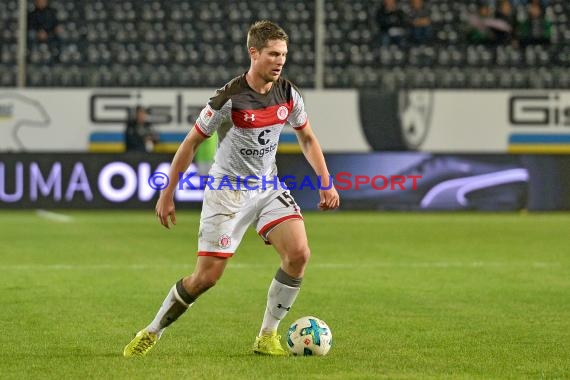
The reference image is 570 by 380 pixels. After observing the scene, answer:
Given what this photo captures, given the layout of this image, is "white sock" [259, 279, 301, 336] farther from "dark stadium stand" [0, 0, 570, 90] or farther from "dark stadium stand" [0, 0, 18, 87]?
"dark stadium stand" [0, 0, 18, 87]

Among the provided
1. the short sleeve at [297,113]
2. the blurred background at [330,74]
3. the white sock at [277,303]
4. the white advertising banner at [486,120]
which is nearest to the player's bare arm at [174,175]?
the short sleeve at [297,113]

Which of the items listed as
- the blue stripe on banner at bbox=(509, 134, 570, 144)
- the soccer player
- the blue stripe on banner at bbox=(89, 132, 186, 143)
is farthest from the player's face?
the blue stripe on banner at bbox=(509, 134, 570, 144)

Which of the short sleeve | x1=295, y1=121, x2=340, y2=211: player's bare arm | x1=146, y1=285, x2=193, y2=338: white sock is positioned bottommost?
x1=146, y1=285, x2=193, y2=338: white sock

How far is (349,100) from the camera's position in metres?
24.4

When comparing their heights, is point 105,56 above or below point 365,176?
above

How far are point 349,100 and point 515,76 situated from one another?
3.44 metres

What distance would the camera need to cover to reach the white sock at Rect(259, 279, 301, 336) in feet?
23.3

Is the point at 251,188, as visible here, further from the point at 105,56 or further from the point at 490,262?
the point at 105,56

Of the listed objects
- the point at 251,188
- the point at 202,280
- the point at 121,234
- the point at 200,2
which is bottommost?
the point at 121,234

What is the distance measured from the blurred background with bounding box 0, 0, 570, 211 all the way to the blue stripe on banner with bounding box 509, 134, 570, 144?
41mm

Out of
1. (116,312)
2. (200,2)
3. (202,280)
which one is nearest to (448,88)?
(200,2)

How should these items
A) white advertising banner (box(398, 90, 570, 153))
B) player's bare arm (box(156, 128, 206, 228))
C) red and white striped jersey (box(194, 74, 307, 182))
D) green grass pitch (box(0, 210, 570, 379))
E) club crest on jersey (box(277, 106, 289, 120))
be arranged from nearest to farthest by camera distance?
green grass pitch (box(0, 210, 570, 379)) < player's bare arm (box(156, 128, 206, 228)) < red and white striped jersey (box(194, 74, 307, 182)) < club crest on jersey (box(277, 106, 289, 120)) < white advertising banner (box(398, 90, 570, 153))

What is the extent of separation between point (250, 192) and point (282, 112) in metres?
0.51

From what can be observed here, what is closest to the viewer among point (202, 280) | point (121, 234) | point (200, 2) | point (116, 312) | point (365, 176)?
point (202, 280)
